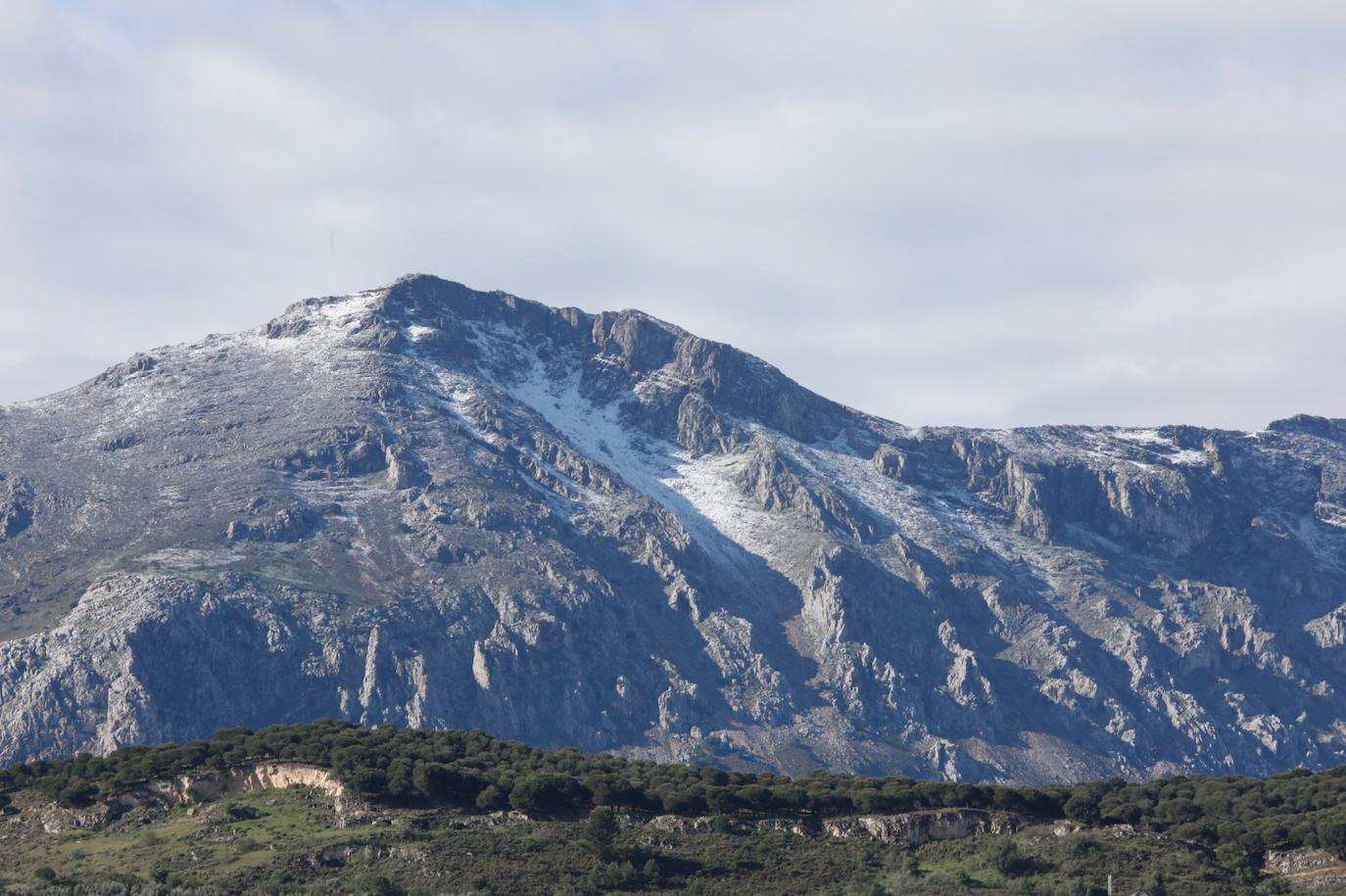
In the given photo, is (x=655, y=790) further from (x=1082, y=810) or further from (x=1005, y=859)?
(x=1082, y=810)

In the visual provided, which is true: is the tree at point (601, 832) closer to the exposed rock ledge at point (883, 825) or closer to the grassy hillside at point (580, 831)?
the grassy hillside at point (580, 831)

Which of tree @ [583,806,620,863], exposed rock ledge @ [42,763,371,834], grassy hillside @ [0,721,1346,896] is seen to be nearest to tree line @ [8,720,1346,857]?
grassy hillside @ [0,721,1346,896]

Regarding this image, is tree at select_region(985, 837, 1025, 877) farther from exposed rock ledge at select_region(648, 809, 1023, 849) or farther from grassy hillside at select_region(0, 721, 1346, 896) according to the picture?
exposed rock ledge at select_region(648, 809, 1023, 849)

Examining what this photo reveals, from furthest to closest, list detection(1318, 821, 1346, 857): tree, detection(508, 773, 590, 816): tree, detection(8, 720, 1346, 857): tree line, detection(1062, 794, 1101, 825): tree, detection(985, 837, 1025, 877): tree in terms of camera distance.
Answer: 1. detection(1062, 794, 1101, 825): tree
2. detection(8, 720, 1346, 857): tree line
3. detection(508, 773, 590, 816): tree
4. detection(985, 837, 1025, 877): tree
5. detection(1318, 821, 1346, 857): tree

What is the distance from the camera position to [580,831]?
142m

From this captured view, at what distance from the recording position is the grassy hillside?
131 metres

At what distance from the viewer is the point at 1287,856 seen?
5497 inches

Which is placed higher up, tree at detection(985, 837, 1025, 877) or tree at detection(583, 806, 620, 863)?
tree at detection(583, 806, 620, 863)

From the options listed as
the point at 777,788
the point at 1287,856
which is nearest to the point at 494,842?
the point at 777,788

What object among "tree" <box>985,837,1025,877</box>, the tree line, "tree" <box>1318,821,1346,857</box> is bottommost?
"tree" <box>985,837,1025,877</box>

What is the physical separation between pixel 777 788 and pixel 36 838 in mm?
59348

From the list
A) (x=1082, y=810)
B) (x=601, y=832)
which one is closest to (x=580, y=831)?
(x=601, y=832)

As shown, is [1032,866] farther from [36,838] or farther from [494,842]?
[36,838]

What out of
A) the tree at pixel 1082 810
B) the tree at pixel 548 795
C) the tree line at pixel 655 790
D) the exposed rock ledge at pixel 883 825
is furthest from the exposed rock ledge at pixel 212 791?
the tree at pixel 1082 810
